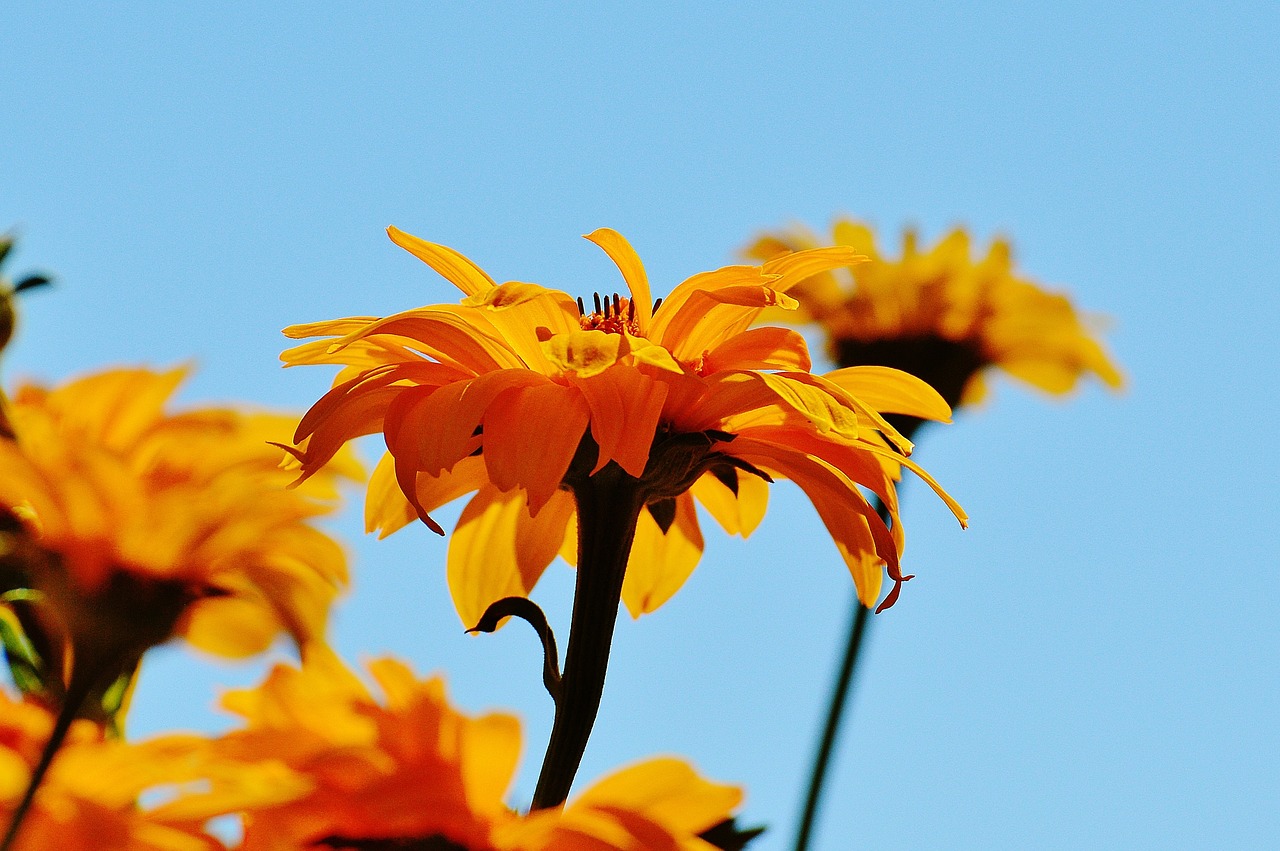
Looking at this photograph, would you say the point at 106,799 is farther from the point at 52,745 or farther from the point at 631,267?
the point at 631,267

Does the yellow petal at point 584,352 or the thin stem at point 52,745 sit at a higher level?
the yellow petal at point 584,352

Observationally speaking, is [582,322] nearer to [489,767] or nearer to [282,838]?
[489,767]

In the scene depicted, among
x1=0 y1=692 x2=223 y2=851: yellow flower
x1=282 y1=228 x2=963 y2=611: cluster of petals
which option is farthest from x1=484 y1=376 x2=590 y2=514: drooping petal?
x1=0 y1=692 x2=223 y2=851: yellow flower

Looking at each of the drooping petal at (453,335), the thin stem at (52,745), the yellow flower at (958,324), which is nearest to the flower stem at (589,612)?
the drooping petal at (453,335)

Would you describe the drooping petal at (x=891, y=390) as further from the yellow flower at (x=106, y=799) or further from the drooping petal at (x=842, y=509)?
the yellow flower at (x=106, y=799)

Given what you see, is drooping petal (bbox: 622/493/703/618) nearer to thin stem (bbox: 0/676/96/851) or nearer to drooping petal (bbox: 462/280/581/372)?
drooping petal (bbox: 462/280/581/372)

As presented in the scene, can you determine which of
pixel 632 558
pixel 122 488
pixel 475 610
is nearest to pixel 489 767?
pixel 475 610
